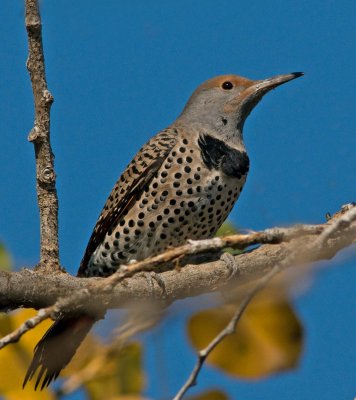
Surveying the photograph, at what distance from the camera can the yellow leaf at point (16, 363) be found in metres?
1.55

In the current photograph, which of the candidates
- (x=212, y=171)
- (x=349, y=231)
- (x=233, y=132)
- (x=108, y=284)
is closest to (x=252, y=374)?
Result: (x=108, y=284)

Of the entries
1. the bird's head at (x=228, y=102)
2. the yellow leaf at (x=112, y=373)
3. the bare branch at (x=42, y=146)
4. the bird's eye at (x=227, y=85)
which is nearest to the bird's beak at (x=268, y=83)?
the bird's head at (x=228, y=102)

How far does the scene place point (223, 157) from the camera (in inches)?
185

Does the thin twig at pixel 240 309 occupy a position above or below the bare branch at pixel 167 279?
below

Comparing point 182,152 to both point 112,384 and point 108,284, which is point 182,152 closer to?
point 108,284

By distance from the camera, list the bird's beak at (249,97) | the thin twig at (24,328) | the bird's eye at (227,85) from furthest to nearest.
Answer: the bird's eye at (227,85)
the bird's beak at (249,97)
the thin twig at (24,328)

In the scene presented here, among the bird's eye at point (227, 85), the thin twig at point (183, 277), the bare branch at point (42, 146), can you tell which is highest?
the bird's eye at point (227, 85)

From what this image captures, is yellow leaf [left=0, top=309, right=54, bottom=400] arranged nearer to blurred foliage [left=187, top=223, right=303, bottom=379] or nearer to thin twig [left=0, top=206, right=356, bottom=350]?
thin twig [left=0, top=206, right=356, bottom=350]

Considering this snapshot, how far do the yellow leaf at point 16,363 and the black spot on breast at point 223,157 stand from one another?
266cm

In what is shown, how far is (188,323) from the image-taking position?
1585 mm

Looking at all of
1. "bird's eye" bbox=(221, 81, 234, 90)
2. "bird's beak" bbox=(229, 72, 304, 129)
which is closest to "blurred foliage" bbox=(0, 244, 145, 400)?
"bird's beak" bbox=(229, 72, 304, 129)

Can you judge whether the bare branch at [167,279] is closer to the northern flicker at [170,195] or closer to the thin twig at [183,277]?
the thin twig at [183,277]

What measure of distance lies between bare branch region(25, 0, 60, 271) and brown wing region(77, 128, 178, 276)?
44.8 inches

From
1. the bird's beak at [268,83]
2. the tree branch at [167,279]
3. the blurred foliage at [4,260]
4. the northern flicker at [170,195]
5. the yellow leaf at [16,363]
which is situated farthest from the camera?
the bird's beak at [268,83]
